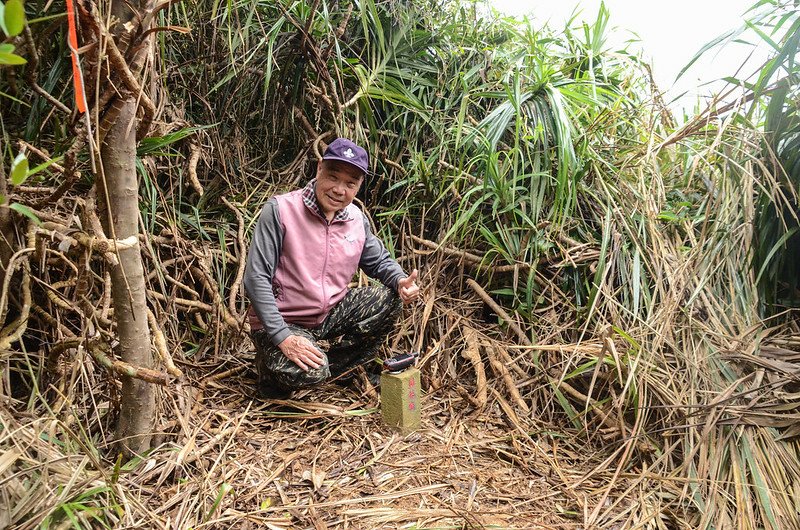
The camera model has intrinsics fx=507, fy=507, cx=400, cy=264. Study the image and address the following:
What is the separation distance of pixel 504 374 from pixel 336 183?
1012 mm

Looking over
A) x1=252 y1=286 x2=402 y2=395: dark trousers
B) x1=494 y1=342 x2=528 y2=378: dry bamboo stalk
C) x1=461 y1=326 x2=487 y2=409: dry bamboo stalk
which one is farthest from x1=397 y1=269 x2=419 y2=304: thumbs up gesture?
x1=494 y1=342 x2=528 y2=378: dry bamboo stalk

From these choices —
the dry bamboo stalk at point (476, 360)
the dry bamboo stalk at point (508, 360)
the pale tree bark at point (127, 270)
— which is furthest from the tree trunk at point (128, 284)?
the dry bamboo stalk at point (508, 360)

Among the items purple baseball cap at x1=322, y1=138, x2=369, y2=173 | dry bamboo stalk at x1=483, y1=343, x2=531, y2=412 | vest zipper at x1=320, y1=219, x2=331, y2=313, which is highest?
purple baseball cap at x1=322, y1=138, x2=369, y2=173

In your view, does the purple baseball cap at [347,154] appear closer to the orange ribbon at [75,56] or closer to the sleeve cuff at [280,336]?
the sleeve cuff at [280,336]

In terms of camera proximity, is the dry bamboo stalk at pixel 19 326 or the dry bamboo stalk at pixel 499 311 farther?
the dry bamboo stalk at pixel 499 311

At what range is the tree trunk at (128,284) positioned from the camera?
1.23 metres

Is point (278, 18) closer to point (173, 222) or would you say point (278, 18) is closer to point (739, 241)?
point (173, 222)

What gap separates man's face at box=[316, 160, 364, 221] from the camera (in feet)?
6.40

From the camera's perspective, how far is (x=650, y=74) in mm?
2717

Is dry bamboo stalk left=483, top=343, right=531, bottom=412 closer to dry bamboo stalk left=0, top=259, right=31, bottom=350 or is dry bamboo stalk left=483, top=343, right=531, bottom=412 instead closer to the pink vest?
the pink vest

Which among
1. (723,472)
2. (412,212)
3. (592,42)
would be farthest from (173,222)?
(592,42)

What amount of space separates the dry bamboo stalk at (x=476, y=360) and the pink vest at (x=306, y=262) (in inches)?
23.9

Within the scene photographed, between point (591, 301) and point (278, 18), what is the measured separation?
2.01 m

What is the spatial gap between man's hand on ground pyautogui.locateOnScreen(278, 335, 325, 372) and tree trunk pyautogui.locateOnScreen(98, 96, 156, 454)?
50 cm
